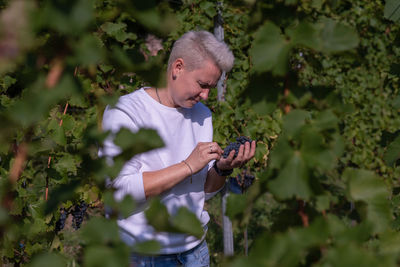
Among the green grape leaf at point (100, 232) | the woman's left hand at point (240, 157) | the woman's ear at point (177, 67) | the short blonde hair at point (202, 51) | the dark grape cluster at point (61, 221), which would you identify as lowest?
the dark grape cluster at point (61, 221)

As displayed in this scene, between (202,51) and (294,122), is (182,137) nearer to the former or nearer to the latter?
(202,51)

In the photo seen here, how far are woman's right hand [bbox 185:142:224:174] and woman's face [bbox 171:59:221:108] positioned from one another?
0.26m

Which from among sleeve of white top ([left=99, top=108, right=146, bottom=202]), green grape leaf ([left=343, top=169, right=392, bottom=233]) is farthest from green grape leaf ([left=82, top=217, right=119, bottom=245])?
sleeve of white top ([left=99, top=108, right=146, bottom=202])

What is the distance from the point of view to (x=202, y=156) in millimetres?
1653

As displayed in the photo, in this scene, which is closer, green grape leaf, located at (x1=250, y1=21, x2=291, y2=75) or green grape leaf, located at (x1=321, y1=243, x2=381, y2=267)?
green grape leaf, located at (x1=321, y1=243, x2=381, y2=267)

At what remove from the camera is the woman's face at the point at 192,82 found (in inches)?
71.6

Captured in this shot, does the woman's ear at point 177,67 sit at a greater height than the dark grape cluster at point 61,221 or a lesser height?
greater

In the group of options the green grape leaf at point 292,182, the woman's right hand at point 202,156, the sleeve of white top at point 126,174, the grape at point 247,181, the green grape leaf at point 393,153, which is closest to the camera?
the green grape leaf at point 292,182

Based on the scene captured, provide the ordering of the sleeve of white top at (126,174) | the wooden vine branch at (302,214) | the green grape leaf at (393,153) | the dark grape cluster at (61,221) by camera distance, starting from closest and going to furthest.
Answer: the wooden vine branch at (302,214), the green grape leaf at (393,153), the sleeve of white top at (126,174), the dark grape cluster at (61,221)

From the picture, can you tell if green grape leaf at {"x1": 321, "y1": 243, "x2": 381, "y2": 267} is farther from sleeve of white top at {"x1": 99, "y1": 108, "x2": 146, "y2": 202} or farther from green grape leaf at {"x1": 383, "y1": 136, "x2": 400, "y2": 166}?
sleeve of white top at {"x1": 99, "y1": 108, "x2": 146, "y2": 202}

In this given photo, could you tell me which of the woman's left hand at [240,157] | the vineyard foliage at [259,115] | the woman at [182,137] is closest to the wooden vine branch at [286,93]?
the vineyard foliage at [259,115]

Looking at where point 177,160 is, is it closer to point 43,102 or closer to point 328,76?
point 43,102

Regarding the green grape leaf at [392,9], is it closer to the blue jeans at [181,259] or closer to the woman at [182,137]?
the woman at [182,137]

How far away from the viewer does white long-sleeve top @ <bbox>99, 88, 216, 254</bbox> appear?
1.58 meters
